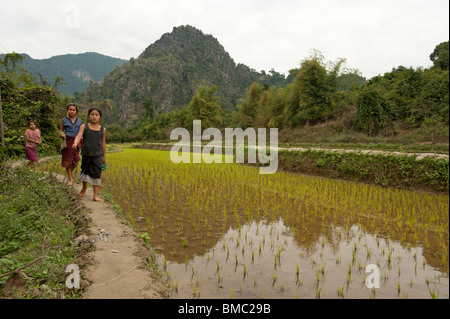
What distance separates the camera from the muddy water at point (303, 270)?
6.63 feet

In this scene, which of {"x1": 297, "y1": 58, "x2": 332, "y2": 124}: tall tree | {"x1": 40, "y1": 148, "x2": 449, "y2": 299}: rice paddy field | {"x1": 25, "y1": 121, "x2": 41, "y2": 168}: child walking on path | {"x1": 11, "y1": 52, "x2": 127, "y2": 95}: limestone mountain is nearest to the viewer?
{"x1": 40, "y1": 148, "x2": 449, "y2": 299}: rice paddy field

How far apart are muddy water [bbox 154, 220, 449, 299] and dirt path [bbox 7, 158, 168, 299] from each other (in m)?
0.27

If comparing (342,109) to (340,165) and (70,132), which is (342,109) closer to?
(340,165)

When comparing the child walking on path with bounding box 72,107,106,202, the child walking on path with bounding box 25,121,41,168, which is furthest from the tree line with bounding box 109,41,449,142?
the child walking on path with bounding box 25,121,41,168

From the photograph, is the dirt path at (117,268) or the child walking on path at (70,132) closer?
the dirt path at (117,268)

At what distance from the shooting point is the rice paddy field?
1.95 meters

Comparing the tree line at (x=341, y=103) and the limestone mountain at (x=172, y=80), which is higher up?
the limestone mountain at (x=172, y=80)

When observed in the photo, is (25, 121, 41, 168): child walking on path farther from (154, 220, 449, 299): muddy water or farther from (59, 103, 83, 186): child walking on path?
(154, 220, 449, 299): muddy water

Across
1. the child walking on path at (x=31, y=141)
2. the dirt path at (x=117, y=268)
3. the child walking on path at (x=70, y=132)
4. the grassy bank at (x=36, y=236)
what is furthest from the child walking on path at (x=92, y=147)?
the child walking on path at (x=31, y=141)

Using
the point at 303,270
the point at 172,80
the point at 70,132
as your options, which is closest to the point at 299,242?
the point at 303,270

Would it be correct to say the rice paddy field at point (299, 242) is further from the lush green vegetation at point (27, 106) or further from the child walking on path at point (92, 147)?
the lush green vegetation at point (27, 106)

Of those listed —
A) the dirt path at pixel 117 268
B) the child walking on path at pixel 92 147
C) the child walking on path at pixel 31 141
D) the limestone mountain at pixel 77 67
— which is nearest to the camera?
the dirt path at pixel 117 268

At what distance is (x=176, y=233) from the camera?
3455mm

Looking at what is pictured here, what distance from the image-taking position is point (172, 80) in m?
89.9
